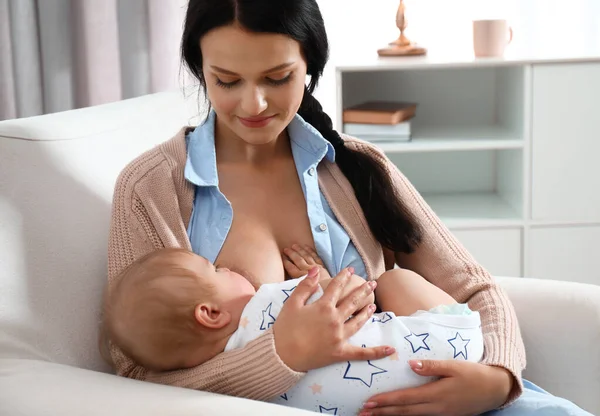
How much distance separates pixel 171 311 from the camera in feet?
3.85

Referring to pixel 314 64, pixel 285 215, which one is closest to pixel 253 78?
pixel 314 64

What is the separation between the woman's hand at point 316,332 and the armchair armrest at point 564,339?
0.44 m

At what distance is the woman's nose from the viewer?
134 centimetres

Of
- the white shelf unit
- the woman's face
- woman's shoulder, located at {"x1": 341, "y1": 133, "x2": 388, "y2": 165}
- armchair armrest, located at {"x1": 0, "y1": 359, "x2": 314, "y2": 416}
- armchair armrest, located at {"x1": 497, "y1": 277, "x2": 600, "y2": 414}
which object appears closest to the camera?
armchair armrest, located at {"x1": 0, "y1": 359, "x2": 314, "y2": 416}

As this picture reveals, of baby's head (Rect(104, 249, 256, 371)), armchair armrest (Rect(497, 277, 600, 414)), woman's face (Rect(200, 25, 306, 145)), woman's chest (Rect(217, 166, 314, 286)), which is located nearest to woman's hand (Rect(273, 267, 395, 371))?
baby's head (Rect(104, 249, 256, 371))

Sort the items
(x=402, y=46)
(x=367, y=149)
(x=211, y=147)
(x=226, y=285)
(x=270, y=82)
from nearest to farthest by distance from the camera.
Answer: (x=226, y=285), (x=270, y=82), (x=211, y=147), (x=367, y=149), (x=402, y=46)

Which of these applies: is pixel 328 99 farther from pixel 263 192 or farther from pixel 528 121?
pixel 263 192

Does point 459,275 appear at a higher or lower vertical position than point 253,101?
lower

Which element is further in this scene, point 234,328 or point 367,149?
point 367,149

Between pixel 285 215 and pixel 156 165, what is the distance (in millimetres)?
253

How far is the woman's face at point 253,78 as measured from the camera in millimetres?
1333

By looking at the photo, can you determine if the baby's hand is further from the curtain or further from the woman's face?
the curtain

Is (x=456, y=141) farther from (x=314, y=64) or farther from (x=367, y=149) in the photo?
(x=314, y=64)

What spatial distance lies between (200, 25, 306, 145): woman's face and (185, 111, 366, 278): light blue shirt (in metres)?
0.10
